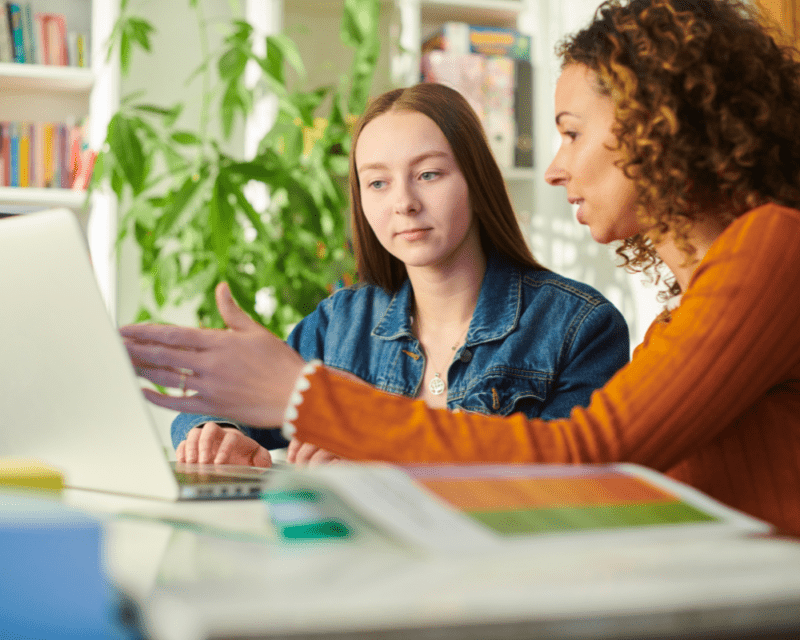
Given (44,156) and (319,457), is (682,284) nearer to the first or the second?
(319,457)

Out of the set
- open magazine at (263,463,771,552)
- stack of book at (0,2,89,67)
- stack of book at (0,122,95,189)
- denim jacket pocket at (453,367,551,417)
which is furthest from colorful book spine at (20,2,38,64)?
open magazine at (263,463,771,552)

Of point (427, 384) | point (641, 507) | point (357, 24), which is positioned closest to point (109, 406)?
point (641, 507)

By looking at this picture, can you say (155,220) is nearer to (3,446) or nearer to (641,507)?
(3,446)

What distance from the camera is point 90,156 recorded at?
9.49ft

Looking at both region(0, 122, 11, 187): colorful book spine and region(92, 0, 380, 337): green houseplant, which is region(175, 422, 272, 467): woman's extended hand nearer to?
region(92, 0, 380, 337): green houseplant

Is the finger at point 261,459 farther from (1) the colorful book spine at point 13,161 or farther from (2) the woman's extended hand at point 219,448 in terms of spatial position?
(1) the colorful book spine at point 13,161

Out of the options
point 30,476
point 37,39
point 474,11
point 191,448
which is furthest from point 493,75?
point 30,476

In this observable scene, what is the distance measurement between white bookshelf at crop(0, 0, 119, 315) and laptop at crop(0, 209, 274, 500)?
186 cm

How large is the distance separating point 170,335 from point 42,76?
8.37 feet

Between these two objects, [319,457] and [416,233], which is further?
[416,233]

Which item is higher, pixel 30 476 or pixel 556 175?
pixel 556 175

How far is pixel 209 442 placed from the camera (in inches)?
45.0

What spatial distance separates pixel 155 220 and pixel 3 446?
165 cm

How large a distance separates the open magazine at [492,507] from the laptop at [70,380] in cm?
20
